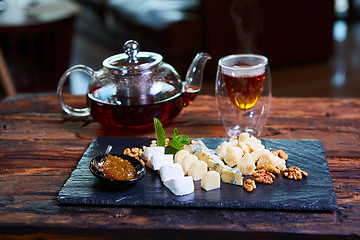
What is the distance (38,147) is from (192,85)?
0.49 m

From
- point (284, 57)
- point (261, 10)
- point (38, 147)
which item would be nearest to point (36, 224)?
point (38, 147)

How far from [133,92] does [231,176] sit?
1.37 feet

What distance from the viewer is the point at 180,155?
115 centimetres

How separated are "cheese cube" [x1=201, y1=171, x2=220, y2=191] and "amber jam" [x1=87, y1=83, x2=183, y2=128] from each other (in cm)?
37

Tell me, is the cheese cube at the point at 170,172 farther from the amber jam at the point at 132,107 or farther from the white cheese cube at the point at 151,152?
the amber jam at the point at 132,107

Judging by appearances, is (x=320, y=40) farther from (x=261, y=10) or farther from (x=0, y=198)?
(x=0, y=198)

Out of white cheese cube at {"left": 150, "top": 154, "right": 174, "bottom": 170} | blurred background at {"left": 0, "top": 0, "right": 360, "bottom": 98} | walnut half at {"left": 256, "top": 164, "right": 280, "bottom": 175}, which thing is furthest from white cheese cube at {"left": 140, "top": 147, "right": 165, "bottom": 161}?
blurred background at {"left": 0, "top": 0, "right": 360, "bottom": 98}

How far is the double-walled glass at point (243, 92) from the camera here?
1.34m

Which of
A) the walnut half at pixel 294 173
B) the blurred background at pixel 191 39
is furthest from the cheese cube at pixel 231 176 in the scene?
the blurred background at pixel 191 39

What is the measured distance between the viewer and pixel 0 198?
1.06 meters

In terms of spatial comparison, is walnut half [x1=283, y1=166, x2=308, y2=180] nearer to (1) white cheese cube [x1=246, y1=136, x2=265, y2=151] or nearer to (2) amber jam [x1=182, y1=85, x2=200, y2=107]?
(1) white cheese cube [x1=246, y1=136, x2=265, y2=151]

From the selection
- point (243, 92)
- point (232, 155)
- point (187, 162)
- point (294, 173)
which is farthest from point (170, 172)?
point (243, 92)

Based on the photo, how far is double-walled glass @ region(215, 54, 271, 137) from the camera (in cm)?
134

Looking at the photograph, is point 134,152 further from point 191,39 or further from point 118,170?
point 191,39
